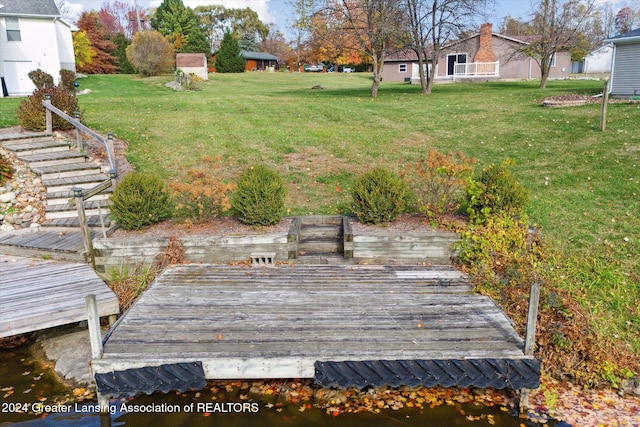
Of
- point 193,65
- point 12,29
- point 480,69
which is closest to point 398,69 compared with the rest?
point 480,69

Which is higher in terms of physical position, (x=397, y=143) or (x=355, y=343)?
(x=397, y=143)

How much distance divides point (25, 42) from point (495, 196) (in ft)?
86.5

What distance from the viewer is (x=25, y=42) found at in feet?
82.3

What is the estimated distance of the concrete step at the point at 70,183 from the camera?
9062 mm

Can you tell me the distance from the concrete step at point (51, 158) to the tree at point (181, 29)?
43.0 m

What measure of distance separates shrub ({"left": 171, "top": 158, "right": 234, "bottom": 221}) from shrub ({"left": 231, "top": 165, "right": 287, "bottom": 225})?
20 cm

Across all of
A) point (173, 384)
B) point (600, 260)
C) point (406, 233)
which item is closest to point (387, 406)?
point (173, 384)

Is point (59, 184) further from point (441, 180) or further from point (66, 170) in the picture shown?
point (441, 180)

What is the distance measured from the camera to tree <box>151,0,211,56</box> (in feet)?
166

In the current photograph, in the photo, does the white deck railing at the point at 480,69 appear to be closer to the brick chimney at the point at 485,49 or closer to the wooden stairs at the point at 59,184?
the brick chimney at the point at 485,49

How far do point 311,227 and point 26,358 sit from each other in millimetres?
4124

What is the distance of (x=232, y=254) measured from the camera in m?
7.05

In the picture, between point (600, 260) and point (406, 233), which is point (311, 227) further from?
point (600, 260)

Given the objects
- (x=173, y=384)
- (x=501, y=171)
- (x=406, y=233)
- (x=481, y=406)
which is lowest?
(x=481, y=406)
